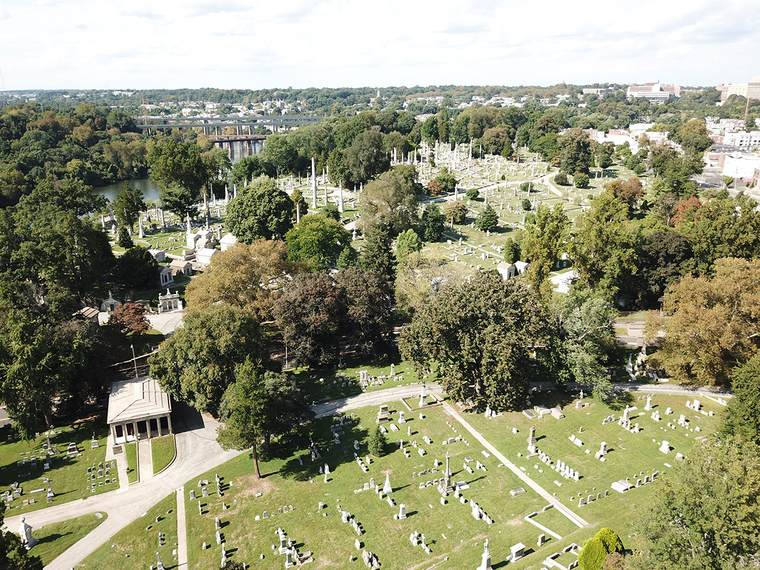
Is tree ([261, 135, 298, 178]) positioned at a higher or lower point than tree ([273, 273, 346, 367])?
higher

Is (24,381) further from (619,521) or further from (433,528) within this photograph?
(619,521)

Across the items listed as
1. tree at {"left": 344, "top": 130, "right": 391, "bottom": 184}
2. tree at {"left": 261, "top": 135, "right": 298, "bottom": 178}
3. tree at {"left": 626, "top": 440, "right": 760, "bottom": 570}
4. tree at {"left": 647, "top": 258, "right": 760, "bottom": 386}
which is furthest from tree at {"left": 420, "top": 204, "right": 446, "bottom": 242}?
tree at {"left": 626, "top": 440, "right": 760, "bottom": 570}

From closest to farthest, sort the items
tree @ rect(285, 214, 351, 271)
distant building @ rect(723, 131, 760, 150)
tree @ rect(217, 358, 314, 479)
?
tree @ rect(217, 358, 314, 479)
tree @ rect(285, 214, 351, 271)
distant building @ rect(723, 131, 760, 150)

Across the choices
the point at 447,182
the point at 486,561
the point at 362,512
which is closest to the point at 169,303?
the point at 362,512

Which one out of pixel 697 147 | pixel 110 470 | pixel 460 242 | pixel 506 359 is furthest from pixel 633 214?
pixel 110 470

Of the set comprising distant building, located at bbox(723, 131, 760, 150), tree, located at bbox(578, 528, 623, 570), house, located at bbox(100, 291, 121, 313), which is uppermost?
distant building, located at bbox(723, 131, 760, 150)

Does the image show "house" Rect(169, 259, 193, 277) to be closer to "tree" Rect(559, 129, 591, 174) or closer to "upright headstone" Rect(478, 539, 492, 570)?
"upright headstone" Rect(478, 539, 492, 570)
